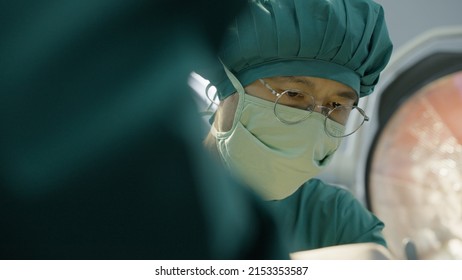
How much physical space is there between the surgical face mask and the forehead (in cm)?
5

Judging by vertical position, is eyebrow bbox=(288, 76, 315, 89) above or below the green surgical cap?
below

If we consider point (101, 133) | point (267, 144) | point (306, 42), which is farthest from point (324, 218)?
point (101, 133)

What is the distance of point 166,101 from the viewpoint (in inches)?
28.7

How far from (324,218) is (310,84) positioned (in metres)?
0.33

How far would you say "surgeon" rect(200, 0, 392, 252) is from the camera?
131 centimetres

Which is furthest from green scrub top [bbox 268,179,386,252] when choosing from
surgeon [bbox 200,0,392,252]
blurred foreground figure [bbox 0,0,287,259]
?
blurred foreground figure [bbox 0,0,287,259]

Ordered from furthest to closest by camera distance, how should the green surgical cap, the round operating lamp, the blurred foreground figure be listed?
the round operating lamp
the green surgical cap
the blurred foreground figure

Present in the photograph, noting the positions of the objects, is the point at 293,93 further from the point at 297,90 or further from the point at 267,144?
the point at 267,144

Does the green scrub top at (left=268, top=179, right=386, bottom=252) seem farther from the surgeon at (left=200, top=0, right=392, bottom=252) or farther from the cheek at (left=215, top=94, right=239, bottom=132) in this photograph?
the cheek at (left=215, top=94, right=239, bottom=132)

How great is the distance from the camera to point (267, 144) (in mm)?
1385

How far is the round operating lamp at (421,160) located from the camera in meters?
1.41

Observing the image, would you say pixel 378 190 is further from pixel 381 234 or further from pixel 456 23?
pixel 456 23

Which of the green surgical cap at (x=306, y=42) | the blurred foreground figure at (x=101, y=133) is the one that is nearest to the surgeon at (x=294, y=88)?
the green surgical cap at (x=306, y=42)
